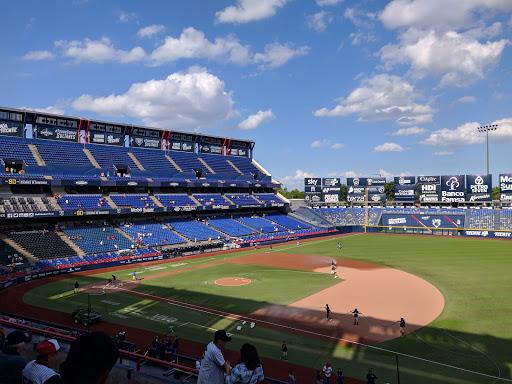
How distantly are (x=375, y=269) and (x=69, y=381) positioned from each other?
43869 millimetres

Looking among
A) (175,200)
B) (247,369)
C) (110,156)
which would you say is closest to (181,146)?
(175,200)

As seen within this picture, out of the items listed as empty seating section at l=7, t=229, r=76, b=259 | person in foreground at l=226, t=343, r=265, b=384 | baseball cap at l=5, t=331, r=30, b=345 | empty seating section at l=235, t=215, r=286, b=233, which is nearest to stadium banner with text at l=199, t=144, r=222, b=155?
empty seating section at l=235, t=215, r=286, b=233

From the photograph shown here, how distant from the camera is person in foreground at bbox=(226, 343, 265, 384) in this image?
5.78 m

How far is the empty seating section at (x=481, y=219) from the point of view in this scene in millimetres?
73625

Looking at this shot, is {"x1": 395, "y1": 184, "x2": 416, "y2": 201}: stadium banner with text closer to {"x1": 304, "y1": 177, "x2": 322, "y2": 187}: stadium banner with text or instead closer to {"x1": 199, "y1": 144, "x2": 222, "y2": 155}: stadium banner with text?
{"x1": 304, "y1": 177, "x2": 322, "y2": 187}: stadium banner with text

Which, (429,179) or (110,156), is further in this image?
(429,179)

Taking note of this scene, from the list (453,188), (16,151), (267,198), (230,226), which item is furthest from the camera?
(267,198)

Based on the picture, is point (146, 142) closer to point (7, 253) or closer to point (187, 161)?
point (187, 161)

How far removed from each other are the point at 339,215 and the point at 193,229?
4370 cm

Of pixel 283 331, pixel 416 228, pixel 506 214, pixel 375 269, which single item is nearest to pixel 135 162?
pixel 375 269

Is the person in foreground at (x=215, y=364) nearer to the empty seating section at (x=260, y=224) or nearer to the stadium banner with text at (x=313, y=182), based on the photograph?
the empty seating section at (x=260, y=224)

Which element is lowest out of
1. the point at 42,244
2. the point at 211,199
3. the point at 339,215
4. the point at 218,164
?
the point at 42,244

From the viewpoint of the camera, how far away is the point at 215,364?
620 centimetres

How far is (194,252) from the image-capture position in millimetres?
55031
